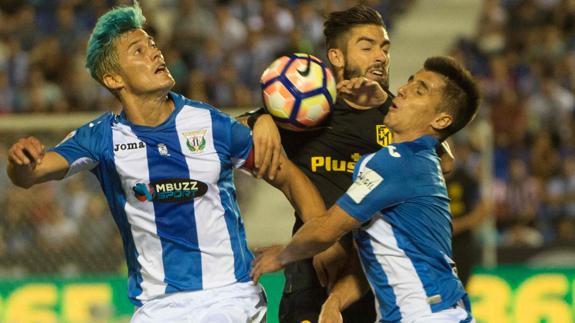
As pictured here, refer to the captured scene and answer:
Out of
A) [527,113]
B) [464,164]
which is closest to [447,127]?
[464,164]

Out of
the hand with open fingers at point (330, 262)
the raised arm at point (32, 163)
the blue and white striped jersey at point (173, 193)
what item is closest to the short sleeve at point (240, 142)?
the blue and white striped jersey at point (173, 193)

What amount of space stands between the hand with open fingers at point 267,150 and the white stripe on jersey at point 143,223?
51 cm

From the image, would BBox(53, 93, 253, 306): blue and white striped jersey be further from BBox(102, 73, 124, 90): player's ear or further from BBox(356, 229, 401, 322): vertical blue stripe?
BBox(356, 229, 401, 322): vertical blue stripe

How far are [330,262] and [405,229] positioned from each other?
742mm

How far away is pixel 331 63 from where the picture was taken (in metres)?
5.86

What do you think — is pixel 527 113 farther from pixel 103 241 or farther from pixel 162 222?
pixel 162 222

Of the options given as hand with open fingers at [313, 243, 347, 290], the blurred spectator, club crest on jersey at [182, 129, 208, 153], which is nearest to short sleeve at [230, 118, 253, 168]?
club crest on jersey at [182, 129, 208, 153]

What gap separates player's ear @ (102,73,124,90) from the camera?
5.20 metres

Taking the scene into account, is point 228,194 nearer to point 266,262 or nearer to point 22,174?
point 266,262

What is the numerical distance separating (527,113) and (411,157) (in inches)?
368

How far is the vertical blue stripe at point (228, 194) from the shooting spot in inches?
200

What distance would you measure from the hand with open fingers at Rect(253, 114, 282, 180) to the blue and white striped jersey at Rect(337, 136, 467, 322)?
0.46m

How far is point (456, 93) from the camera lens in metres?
4.98

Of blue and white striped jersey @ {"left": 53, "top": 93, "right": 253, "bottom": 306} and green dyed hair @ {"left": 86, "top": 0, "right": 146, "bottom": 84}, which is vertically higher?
green dyed hair @ {"left": 86, "top": 0, "right": 146, "bottom": 84}
